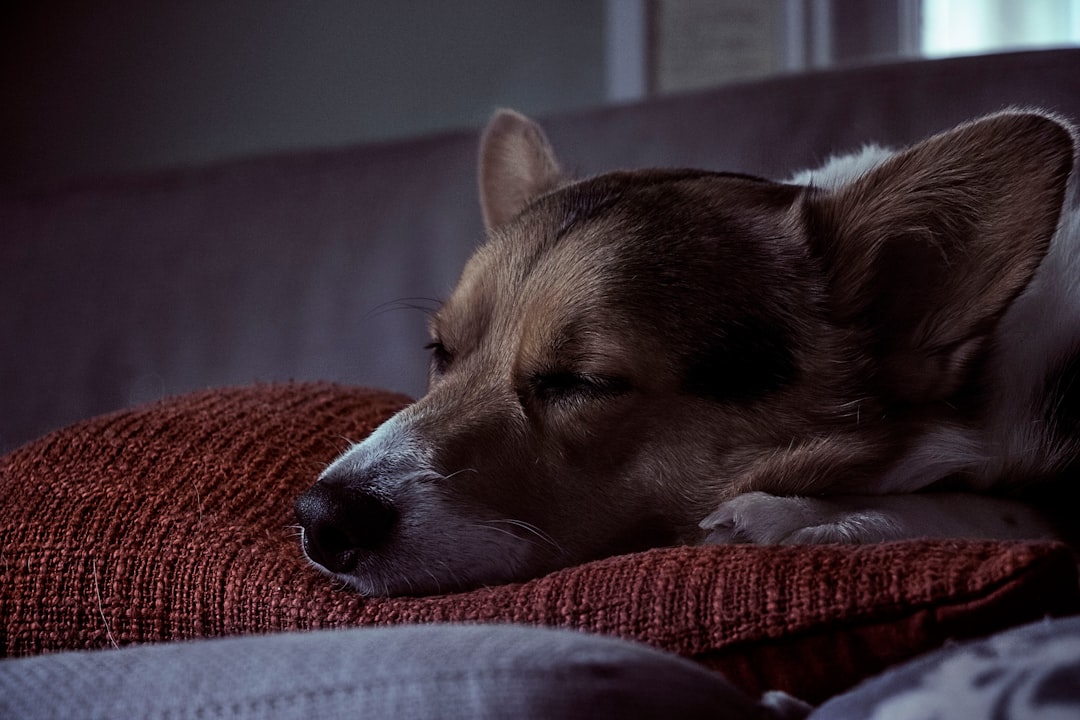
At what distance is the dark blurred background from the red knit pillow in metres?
2.64

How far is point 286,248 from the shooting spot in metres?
2.54

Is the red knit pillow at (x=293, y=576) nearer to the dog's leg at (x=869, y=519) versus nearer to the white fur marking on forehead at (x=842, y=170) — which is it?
the dog's leg at (x=869, y=519)

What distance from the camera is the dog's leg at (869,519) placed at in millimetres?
1070

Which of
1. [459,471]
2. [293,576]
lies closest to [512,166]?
[459,471]

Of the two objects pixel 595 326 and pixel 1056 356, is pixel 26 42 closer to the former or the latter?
pixel 595 326

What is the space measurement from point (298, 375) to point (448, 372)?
44.0 inches

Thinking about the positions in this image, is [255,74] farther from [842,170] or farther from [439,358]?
[842,170]

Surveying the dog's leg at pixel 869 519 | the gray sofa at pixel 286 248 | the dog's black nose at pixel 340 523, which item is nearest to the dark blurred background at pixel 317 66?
the gray sofa at pixel 286 248

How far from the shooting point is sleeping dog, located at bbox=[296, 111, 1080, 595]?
3.70 feet

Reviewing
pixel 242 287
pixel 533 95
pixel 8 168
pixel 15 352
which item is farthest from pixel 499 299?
pixel 8 168

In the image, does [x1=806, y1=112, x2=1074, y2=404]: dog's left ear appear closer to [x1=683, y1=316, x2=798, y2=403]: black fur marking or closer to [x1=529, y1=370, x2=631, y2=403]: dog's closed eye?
[x1=683, y1=316, x2=798, y2=403]: black fur marking

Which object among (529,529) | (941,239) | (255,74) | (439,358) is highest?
(255,74)

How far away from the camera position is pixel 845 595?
78 centimetres

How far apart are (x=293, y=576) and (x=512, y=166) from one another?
1037 mm
